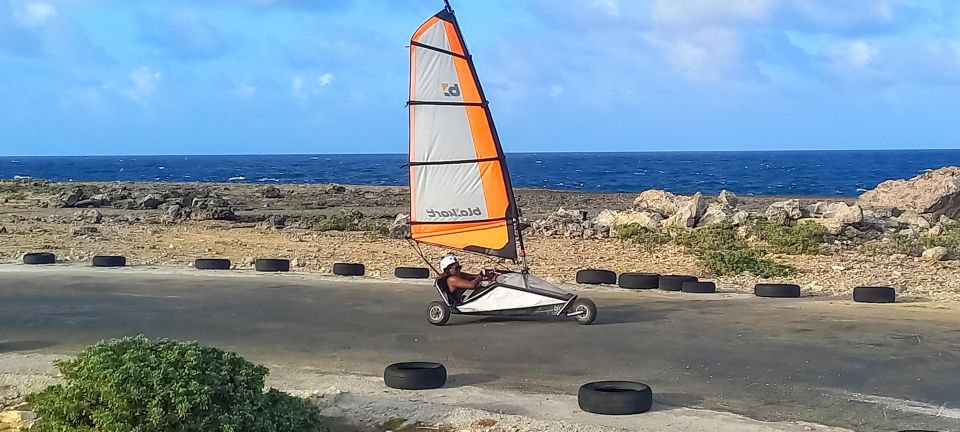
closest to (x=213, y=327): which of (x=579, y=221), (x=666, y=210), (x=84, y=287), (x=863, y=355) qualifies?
(x=84, y=287)

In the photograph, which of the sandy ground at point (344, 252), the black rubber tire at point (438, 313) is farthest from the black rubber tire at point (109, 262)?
the black rubber tire at point (438, 313)

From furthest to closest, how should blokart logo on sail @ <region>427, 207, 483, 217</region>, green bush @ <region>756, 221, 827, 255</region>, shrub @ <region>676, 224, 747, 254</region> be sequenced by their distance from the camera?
shrub @ <region>676, 224, 747, 254</region>
green bush @ <region>756, 221, 827, 255</region>
blokart logo on sail @ <region>427, 207, 483, 217</region>

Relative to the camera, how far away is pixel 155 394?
6.22 meters

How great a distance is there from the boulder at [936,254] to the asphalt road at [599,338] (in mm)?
5728

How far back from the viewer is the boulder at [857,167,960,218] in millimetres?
27516

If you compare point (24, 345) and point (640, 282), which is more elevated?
point (640, 282)

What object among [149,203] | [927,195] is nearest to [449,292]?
[927,195]

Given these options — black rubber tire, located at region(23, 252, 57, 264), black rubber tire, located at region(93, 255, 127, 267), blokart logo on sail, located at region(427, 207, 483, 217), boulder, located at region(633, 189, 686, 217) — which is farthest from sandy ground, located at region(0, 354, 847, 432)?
boulder, located at region(633, 189, 686, 217)

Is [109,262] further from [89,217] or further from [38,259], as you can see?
[89,217]

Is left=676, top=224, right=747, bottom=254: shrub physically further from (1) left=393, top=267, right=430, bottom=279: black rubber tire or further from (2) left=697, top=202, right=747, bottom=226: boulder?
(1) left=393, top=267, right=430, bottom=279: black rubber tire

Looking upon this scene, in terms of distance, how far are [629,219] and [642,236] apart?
2.08 m

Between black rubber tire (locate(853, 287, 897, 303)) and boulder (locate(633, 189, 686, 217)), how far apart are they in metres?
11.9

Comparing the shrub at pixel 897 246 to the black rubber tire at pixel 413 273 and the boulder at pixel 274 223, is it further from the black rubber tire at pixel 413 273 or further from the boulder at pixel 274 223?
the boulder at pixel 274 223

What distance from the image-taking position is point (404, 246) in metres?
24.1
